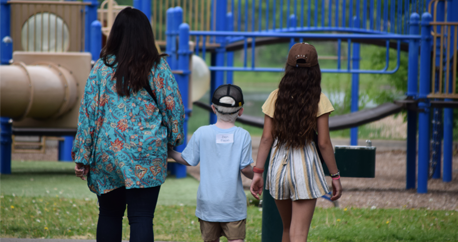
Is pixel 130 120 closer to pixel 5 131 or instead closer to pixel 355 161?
pixel 355 161

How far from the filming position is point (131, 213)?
2795 mm

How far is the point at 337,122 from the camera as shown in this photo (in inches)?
323

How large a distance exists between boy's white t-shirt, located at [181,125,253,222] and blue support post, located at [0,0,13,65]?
5.43m

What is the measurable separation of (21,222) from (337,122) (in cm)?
508

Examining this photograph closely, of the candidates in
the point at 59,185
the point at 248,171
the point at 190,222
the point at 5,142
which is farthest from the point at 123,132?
the point at 5,142

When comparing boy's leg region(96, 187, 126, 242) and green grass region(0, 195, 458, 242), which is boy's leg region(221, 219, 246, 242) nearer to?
boy's leg region(96, 187, 126, 242)

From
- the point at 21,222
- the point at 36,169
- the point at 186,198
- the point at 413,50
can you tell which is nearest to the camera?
the point at 21,222

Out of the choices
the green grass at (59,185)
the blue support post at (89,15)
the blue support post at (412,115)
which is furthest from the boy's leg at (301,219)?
the blue support post at (89,15)

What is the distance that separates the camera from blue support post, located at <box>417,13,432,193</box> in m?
6.52

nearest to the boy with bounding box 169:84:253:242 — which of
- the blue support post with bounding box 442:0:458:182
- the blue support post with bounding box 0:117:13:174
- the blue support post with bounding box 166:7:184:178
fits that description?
the blue support post with bounding box 166:7:184:178

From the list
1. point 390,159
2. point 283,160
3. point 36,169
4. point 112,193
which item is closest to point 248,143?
point 283,160

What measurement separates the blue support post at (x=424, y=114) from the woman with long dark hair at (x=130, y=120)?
4518 millimetres

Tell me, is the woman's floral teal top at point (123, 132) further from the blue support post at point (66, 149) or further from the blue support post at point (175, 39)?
the blue support post at point (66, 149)

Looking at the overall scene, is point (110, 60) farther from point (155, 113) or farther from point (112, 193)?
point (112, 193)
